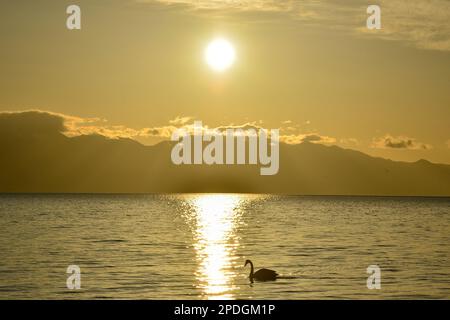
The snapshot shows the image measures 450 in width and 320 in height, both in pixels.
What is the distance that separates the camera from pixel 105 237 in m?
77.1

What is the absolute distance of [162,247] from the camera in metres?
64.5

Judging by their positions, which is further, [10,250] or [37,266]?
[10,250]

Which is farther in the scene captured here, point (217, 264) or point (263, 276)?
point (217, 264)

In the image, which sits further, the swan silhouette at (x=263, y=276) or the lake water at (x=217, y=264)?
the swan silhouette at (x=263, y=276)

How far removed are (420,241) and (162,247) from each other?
89.8ft

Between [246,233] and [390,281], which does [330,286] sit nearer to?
[390,281]

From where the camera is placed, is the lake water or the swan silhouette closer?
the lake water
